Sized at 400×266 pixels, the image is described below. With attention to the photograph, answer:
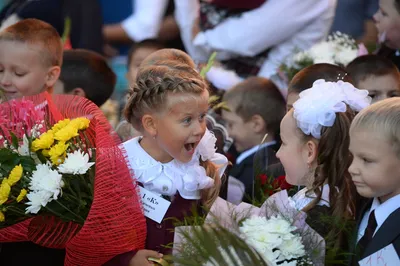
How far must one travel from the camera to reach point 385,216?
3436mm

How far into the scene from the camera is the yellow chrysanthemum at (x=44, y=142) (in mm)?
3801

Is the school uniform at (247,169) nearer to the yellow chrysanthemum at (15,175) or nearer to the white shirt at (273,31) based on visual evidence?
the yellow chrysanthemum at (15,175)

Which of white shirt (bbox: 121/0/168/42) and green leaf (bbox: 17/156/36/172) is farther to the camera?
white shirt (bbox: 121/0/168/42)

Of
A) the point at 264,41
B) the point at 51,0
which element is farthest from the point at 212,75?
the point at 51,0

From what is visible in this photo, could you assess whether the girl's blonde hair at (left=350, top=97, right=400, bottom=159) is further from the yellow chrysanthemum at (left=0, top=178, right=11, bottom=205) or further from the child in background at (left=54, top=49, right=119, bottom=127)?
the child in background at (left=54, top=49, right=119, bottom=127)

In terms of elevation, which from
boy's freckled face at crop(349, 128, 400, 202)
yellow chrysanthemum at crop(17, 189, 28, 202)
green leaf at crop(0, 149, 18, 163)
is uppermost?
green leaf at crop(0, 149, 18, 163)

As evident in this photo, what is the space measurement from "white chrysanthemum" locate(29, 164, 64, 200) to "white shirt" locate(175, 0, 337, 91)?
2985mm

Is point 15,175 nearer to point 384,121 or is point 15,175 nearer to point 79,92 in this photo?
point 384,121

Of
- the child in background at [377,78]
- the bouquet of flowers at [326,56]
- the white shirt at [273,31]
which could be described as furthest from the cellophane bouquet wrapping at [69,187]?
the white shirt at [273,31]

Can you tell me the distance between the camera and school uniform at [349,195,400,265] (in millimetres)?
3248

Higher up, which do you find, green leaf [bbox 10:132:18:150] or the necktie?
green leaf [bbox 10:132:18:150]

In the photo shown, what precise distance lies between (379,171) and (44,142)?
54.5 inches

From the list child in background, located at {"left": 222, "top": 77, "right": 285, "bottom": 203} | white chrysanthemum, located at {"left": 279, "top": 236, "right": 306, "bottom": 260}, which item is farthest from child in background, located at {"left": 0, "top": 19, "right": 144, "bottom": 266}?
white chrysanthemum, located at {"left": 279, "top": 236, "right": 306, "bottom": 260}

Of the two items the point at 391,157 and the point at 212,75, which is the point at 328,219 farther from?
the point at 212,75
